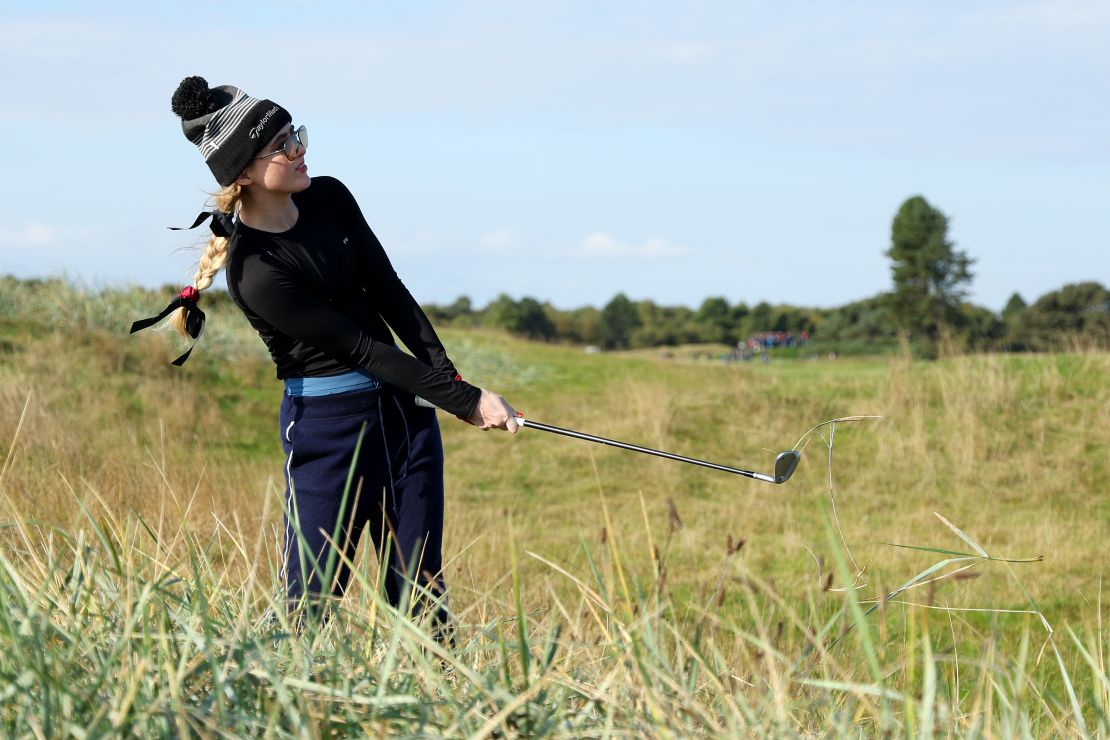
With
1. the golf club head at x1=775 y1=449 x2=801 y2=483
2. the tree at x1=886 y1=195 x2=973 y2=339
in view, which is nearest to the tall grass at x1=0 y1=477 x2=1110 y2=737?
the golf club head at x1=775 y1=449 x2=801 y2=483

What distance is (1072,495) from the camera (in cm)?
959

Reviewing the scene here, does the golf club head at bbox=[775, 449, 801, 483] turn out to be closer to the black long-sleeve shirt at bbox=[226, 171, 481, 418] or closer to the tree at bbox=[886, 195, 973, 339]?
the black long-sleeve shirt at bbox=[226, 171, 481, 418]

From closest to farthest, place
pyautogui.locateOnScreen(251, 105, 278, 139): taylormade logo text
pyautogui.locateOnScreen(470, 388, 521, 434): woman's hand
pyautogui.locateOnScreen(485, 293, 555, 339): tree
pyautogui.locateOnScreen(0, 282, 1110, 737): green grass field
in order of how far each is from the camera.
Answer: pyautogui.locateOnScreen(0, 282, 1110, 737): green grass field → pyautogui.locateOnScreen(251, 105, 278, 139): taylormade logo text → pyautogui.locateOnScreen(470, 388, 521, 434): woman's hand → pyautogui.locateOnScreen(485, 293, 555, 339): tree

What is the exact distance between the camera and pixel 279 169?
362cm

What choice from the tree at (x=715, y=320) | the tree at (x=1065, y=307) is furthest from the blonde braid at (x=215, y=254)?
the tree at (x=1065, y=307)

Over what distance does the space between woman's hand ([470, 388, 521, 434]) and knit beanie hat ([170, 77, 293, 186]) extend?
1.05 meters

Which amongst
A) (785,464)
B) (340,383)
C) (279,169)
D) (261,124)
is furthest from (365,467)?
(785,464)

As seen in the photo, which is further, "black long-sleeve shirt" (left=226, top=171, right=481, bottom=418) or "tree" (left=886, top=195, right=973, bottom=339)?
"tree" (left=886, top=195, right=973, bottom=339)

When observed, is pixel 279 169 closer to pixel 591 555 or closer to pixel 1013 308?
pixel 591 555

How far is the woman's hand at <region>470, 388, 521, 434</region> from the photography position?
147 inches

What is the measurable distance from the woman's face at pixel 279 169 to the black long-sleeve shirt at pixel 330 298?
147 millimetres

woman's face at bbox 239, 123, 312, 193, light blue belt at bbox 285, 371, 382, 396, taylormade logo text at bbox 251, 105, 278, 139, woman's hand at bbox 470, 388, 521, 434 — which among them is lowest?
woman's hand at bbox 470, 388, 521, 434

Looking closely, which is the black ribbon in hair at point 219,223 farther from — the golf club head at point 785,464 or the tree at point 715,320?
the tree at point 715,320

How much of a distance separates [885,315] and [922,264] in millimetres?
4088
